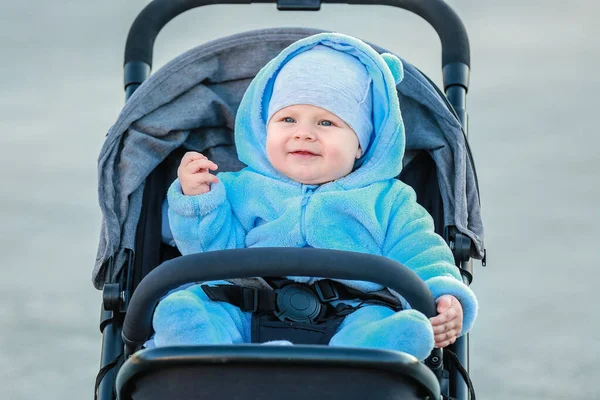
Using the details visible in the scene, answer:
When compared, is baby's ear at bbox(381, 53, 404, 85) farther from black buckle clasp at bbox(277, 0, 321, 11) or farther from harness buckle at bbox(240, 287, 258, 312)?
harness buckle at bbox(240, 287, 258, 312)

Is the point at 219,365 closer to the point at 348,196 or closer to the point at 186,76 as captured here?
the point at 348,196

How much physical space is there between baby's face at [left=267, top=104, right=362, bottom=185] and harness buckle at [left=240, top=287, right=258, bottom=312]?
437 millimetres

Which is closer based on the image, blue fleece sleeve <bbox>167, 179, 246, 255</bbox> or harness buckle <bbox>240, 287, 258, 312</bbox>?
harness buckle <bbox>240, 287, 258, 312</bbox>

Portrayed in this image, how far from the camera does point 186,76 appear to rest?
300 cm

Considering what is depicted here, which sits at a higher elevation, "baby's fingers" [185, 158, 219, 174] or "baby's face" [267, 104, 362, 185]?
"baby's face" [267, 104, 362, 185]

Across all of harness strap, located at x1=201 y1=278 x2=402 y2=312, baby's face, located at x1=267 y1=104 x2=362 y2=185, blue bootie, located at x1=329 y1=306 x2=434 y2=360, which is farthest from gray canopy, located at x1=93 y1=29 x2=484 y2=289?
blue bootie, located at x1=329 y1=306 x2=434 y2=360

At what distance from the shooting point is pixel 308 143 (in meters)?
2.68

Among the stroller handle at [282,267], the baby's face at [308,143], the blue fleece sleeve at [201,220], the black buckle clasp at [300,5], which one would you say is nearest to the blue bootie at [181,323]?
the stroller handle at [282,267]

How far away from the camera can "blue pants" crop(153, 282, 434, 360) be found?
2.02 m

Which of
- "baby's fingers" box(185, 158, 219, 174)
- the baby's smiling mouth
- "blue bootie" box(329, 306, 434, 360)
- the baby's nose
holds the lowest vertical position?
"blue bootie" box(329, 306, 434, 360)

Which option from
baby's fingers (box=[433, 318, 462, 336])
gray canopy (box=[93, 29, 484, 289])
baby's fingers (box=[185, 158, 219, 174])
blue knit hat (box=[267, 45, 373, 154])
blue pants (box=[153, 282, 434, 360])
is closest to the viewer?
blue pants (box=[153, 282, 434, 360])

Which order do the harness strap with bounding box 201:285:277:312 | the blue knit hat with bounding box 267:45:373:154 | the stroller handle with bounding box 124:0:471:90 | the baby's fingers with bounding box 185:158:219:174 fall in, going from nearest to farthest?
the harness strap with bounding box 201:285:277:312 → the baby's fingers with bounding box 185:158:219:174 → the blue knit hat with bounding box 267:45:373:154 → the stroller handle with bounding box 124:0:471:90

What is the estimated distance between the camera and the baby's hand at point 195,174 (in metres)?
2.61

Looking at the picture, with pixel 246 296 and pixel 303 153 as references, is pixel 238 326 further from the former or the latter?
pixel 303 153
